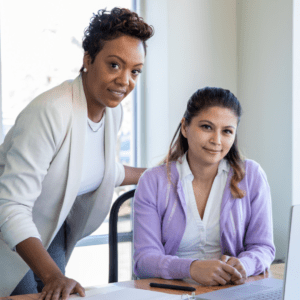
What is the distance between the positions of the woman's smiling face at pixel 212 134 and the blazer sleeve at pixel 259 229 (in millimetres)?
149

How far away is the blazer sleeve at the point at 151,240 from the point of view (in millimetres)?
1303

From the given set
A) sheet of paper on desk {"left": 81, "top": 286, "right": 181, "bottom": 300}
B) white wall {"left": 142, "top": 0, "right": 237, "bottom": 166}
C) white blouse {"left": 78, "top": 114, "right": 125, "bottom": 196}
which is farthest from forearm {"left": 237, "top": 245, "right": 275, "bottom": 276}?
white wall {"left": 142, "top": 0, "right": 237, "bottom": 166}

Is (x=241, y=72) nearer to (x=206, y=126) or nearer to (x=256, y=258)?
(x=206, y=126)

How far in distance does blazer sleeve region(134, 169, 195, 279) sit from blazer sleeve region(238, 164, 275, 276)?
22 centimetres

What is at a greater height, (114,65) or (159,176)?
(114,65)

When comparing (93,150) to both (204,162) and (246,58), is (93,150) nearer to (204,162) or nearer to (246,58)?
(204,162)

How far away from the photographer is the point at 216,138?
155cm

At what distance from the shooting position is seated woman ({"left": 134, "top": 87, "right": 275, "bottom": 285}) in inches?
57.6

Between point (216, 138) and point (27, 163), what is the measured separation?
638 mm

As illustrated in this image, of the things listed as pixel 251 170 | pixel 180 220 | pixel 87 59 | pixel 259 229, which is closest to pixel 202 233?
pixel 180 220

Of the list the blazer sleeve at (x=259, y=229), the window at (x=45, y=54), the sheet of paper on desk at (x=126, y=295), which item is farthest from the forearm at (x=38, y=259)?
the window at (x=45, y=54)

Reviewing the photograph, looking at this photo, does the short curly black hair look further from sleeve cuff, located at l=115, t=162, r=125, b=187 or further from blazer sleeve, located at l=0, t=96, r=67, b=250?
sleeve cuff, located at l=115, t=162, r=125, b=187

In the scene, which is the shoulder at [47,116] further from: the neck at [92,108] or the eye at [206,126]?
the eye at [206,126]

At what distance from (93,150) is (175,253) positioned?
44 centimetres
